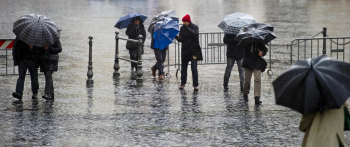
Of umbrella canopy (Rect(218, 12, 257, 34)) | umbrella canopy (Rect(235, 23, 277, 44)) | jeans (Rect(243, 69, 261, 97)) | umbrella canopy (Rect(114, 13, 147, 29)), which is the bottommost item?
jeans (Rect(243, 69, 261, 97))

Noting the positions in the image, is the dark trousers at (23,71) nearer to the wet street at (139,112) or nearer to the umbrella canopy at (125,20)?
the wet street at (139,112)

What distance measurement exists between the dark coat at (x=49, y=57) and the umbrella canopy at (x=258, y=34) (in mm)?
3408

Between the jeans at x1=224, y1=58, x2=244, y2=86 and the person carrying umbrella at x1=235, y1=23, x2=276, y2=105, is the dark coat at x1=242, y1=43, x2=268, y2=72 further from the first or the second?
the jeans at x1=224, y1=58, x2=244, y2=86

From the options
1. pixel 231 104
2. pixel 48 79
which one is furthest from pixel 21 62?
pixel 231 104

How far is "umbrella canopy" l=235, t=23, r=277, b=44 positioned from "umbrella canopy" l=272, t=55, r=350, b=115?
4.67 m

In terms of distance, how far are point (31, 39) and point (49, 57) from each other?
68 centimetres

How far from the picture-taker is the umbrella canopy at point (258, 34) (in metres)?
9.21

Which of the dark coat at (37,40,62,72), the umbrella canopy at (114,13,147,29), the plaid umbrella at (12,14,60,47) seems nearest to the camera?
the plaid umbrella at (12,14,60,47)

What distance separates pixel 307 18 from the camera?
A: 2562cm

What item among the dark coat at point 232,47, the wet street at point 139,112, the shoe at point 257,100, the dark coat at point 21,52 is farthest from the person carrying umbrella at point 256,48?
the dark coat at point 21,52

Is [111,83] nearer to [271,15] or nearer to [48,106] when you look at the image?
[48,106]

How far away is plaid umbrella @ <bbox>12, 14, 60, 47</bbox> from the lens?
8.82 meters

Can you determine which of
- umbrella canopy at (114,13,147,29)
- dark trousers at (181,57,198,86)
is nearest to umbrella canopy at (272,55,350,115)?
dark trousers at (181,57,198,86)

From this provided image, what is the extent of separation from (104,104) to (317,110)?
215 inches
